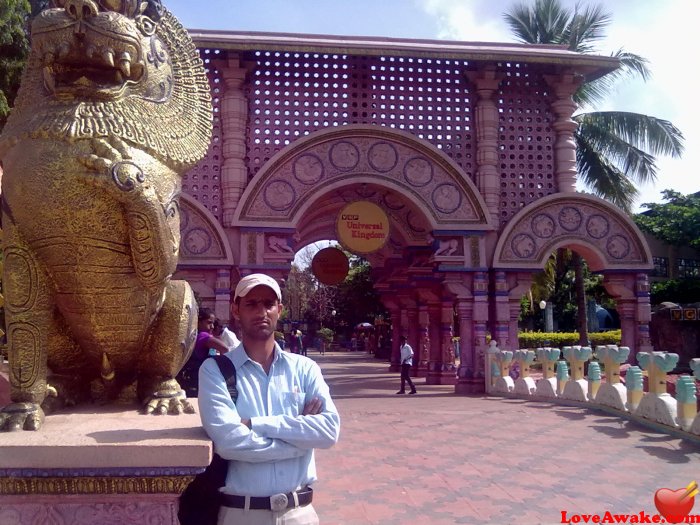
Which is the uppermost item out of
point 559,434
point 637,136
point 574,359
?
point 637,136

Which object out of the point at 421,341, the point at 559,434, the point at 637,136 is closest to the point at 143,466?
the point at 559,434

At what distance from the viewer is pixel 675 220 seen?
95.0 ft

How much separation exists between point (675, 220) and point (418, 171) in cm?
2075

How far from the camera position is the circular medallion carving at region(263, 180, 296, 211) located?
40.5 ft

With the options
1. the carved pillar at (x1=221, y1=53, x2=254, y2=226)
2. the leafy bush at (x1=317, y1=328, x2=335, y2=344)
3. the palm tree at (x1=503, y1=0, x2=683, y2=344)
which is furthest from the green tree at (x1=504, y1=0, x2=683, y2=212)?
the leafy bush at (x1=317, y1=328, x2=335, y2=344)

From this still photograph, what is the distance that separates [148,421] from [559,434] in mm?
6716

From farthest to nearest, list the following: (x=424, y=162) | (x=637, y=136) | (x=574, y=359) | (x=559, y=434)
Answer: (x=637, y=136), (x=424, y=162), (x=574, y=359), (x=559, y=434)

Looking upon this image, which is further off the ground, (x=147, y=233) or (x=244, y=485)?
(x=147, y=233)

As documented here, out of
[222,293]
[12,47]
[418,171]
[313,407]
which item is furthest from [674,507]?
[12,47]

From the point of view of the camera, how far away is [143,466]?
226cm

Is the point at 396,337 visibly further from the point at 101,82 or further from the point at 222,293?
the point at 101,82

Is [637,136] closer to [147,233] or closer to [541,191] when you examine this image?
[541,191]

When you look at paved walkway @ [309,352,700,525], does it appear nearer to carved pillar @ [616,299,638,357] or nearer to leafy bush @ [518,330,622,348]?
carved pillar @ [616,299,638,357]

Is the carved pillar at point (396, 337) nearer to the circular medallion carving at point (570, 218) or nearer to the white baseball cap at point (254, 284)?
the circular medallion carving at point (570, 218)
